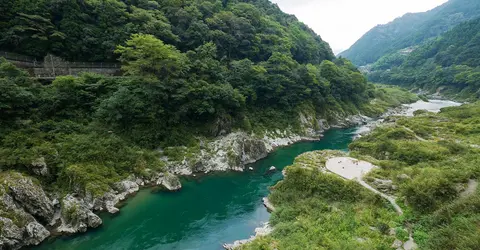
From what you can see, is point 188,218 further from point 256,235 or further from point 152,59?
point 152,59

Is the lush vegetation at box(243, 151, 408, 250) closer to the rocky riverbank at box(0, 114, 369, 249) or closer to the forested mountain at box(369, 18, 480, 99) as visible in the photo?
the rocky riverbank at box(0, 114, 369, 249)

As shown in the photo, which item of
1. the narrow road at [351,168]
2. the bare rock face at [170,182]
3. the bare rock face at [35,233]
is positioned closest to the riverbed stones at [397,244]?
the narrow road at [351,168]

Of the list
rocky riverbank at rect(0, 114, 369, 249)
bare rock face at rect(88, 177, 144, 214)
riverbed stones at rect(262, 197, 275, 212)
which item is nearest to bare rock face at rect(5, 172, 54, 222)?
rocky riverbank at rect(0, 114, 369, 249)

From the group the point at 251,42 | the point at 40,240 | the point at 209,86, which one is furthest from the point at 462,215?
the point at 251,42

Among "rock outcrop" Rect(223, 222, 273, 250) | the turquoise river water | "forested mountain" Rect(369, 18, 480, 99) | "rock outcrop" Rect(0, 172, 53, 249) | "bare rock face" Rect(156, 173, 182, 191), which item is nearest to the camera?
"rock outcrop" Rect(0, 172, 53, 249)

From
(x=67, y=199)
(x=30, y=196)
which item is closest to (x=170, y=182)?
(x=67, y=199)

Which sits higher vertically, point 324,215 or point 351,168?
point 351,168
